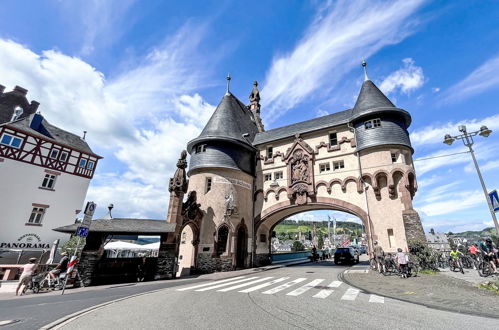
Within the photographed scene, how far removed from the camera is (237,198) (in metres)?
22.7

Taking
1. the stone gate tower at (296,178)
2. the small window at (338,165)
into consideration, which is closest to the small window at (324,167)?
the stone gate tower at (296,178)

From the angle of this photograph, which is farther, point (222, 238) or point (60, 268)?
point (222, 238)

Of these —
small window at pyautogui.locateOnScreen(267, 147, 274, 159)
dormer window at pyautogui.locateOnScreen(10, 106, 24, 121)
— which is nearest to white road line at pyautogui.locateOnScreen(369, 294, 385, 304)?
small window at pyautogui.locateOnScreen(267, 147, 274, 159)

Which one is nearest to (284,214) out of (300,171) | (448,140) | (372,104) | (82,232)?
(300,171)

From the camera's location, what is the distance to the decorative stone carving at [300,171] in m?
22.4

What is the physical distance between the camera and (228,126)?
80.5ft

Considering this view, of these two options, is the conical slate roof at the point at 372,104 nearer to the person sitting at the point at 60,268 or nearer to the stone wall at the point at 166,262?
the stone wall at the point at 166,262

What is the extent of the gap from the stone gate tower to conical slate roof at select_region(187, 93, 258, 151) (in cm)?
12

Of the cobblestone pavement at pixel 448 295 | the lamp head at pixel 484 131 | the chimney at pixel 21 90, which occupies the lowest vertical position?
the cobblestone pavement at pixel 448 295

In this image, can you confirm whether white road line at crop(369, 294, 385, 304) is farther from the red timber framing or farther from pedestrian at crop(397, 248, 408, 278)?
the red timber framing

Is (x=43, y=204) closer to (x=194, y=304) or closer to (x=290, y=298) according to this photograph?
(x=194, y=304)

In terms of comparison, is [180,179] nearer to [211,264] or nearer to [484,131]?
[211,264]

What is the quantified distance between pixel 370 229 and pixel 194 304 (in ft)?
52.4

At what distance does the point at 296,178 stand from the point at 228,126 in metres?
9.08
